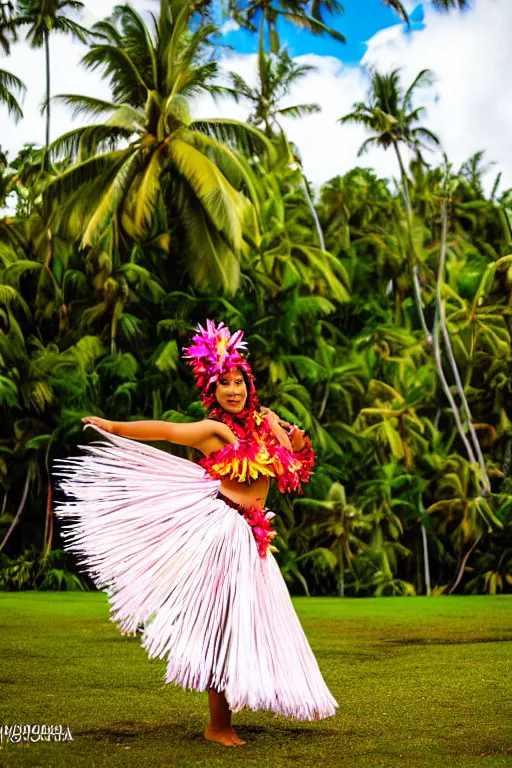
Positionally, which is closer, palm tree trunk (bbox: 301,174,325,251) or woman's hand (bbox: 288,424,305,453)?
woman's hand (bbox: 288,424,305,453)

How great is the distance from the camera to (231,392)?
3.95 m

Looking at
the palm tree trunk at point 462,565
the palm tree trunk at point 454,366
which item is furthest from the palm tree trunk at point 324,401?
the palm tree trunk at point 462,565

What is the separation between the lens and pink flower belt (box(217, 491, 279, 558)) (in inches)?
154

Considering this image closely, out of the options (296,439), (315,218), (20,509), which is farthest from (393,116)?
(296,439)

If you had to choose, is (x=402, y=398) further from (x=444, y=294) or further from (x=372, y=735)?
(x=372, y=735)

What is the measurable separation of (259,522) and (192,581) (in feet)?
1.06

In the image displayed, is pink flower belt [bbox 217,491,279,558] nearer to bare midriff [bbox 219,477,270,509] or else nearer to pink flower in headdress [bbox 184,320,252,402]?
bare midriff [bbox 219,477,270,509]

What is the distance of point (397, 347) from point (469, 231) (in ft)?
9.76

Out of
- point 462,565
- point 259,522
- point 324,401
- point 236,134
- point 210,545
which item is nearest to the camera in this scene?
point 210,545

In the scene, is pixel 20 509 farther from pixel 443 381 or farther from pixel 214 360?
pixel 214 360

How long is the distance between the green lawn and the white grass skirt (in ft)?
0.69

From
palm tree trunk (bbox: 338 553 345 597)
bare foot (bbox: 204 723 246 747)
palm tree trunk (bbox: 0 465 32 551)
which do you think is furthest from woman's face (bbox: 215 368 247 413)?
palm tree trunk (bbox: 338 553 345 597)

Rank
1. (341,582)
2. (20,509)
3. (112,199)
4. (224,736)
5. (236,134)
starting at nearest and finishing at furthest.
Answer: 1. (224,736)
2. (112,199)
3. (236,134)
4. (20,509)
5. (341,582)

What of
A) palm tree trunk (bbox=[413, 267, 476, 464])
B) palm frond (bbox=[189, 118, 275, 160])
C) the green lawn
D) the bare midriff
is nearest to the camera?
the green lawn
